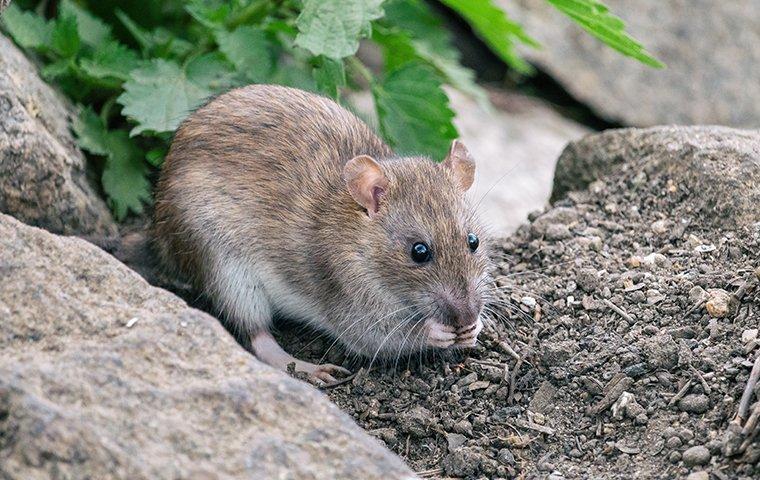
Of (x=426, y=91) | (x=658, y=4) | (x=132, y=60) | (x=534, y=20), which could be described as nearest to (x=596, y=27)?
(x=426, y=91)

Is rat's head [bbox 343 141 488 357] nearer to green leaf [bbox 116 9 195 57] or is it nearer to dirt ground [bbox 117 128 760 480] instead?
dirt ground [bbox 117 128 760 480]

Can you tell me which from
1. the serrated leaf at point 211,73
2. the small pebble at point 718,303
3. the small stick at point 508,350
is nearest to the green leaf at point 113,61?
the serrated leaf at point 211,73

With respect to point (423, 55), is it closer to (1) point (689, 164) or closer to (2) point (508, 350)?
(1) point (689, 164)

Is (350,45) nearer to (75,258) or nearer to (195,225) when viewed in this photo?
(195,225)

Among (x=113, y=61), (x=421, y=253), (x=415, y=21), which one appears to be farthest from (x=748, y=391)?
(x=415, y=21)

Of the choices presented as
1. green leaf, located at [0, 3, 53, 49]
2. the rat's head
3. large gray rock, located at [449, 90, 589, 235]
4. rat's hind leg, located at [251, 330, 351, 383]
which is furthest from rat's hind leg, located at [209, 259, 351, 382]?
large gray rock, located at [449, 90, 589, 235]

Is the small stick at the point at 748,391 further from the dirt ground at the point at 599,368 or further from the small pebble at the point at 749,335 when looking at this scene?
the small pebble at the point at 749,335
